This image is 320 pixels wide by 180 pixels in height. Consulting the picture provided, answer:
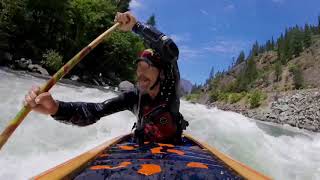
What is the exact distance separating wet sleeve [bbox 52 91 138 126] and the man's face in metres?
0.16

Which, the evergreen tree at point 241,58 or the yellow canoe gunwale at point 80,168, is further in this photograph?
the evergreen tree at point 241,58

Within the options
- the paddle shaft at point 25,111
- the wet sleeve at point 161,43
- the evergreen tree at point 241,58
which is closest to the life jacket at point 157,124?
the wet sleeve at point 161,43

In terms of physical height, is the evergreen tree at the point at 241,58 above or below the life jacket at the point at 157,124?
above

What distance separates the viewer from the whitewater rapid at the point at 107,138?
16.7 feet

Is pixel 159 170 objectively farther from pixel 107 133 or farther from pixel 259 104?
pixel 259 104

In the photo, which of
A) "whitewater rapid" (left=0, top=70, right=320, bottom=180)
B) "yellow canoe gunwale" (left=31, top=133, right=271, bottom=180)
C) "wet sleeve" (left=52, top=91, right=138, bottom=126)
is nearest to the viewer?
"yellow canoe gunwale" (left=31, top=133, right=271, bottom=180)

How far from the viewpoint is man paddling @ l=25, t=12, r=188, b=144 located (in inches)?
141

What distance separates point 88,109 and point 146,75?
1.88 feet

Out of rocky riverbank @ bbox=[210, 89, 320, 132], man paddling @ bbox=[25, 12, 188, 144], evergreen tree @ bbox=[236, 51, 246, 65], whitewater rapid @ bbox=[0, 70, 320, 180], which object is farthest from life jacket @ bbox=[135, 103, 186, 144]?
evergreen tree @ bbox=[236, 51, 246, 65]

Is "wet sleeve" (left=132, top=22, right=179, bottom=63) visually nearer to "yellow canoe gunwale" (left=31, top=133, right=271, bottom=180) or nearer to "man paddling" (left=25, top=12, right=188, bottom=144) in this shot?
"man paddling" (left=25, top=12, right=188, bottom=144)

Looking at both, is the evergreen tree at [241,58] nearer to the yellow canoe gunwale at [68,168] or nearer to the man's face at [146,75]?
the man's face at [146,75]

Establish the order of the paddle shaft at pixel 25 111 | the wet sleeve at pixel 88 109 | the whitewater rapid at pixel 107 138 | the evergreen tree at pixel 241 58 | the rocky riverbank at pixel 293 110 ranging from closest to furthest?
1. the paddle shaft at pixel 25 111
2. the wet sleeve at pixel 88 109
3. the whitewater rapid at pixel 107 138
4. the rocky riverbank at pixel 293 110
5. the evergreen tree at pixel 241 58

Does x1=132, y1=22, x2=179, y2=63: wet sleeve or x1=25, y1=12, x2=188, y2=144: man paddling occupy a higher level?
x1=132, y1=22, x2=179, y2=63: wet sleeve

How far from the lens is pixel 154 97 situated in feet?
12.1
